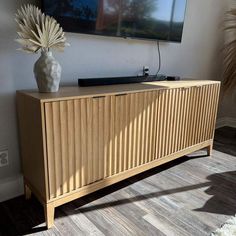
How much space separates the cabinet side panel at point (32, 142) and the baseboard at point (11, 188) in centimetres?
11

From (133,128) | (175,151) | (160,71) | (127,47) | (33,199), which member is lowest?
(33,199)

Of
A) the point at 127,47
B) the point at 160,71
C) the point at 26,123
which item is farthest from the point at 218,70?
the point at 26,123

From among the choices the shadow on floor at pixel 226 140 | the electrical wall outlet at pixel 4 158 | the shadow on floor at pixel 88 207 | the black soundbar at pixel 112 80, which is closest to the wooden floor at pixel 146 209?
the shadow on floor at pixel 88 207

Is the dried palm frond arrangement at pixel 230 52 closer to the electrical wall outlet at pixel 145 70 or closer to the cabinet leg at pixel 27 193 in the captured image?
the electrical wall outlet at pixel 145 70

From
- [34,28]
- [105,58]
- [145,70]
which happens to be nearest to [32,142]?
[34,28]

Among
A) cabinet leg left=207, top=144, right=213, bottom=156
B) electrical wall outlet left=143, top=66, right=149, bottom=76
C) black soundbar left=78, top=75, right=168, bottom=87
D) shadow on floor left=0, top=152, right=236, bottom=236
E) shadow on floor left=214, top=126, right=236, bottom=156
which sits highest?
electrical wall outlet left=143, top=66, right=149, bottom=76

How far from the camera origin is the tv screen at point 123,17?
1.57m

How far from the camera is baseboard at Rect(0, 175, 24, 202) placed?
1603 mm

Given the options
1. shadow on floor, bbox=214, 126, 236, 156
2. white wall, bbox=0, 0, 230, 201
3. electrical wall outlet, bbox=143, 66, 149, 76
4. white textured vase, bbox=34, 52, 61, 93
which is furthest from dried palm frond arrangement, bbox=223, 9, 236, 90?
white textured vase, bbox=34, 52, 61, 93

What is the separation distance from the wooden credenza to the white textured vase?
67 millimetres

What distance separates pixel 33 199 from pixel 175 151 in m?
1.18

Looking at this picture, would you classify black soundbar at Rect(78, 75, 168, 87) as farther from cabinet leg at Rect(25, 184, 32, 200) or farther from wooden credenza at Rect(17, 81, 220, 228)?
cabinet leg at Rect(25, 184, 32, 200)

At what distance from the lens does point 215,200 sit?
1.66m

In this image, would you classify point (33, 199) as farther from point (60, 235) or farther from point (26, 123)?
point (26, 123)
